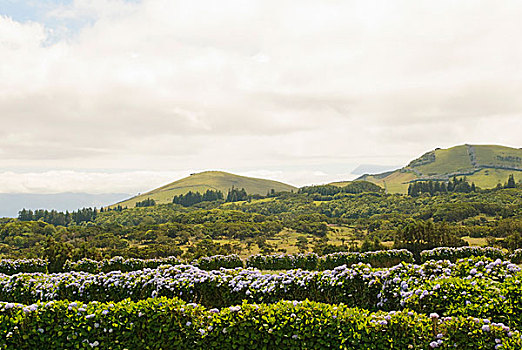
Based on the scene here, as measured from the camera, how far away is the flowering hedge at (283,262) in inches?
773

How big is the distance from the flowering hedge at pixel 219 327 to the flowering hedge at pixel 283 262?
1223cm

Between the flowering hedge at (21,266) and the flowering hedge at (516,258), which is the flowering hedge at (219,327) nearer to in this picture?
the flowering hedge at (21,266)

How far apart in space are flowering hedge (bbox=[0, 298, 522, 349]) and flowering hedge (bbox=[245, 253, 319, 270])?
12232 mm

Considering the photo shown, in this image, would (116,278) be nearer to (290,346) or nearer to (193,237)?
(290,346)

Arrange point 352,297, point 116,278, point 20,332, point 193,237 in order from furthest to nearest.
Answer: point 193,237 < point 116,278 < point 352,297 < point 20,332

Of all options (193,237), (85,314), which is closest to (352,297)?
(85,314)

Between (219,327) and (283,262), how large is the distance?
12.9 m

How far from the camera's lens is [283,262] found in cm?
1981

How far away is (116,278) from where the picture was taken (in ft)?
37.8

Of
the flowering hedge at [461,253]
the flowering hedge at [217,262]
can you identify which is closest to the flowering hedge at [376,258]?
the flowering hedge at [461,253]

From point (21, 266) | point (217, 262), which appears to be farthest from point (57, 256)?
point (217, 262)

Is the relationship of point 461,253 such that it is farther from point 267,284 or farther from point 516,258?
point 267,284

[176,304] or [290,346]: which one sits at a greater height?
[176,304]

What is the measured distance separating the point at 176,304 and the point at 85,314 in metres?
1.80
